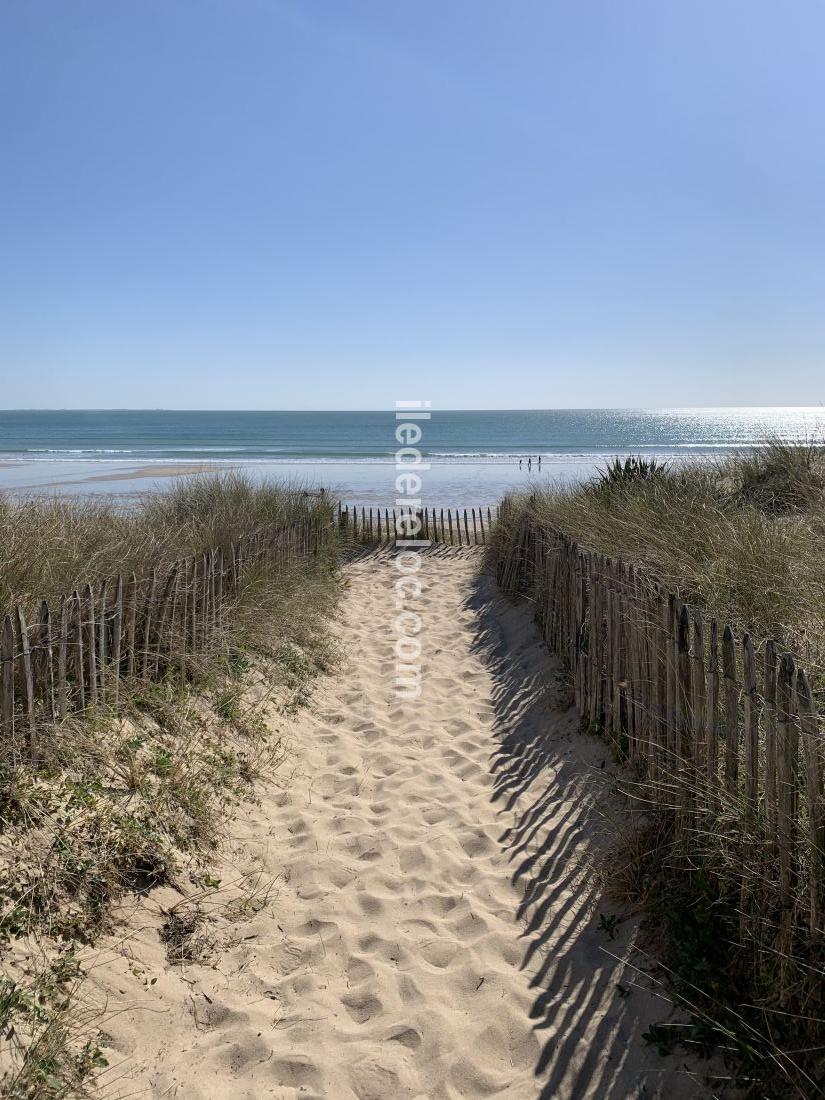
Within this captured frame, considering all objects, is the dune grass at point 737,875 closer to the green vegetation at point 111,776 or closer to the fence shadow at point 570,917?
the fence shadow at point 570,917

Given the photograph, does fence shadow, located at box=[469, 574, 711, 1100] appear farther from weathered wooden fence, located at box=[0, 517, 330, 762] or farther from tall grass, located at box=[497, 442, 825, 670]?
weathered wooden fence, located at box=[0, 517, 330, 762]

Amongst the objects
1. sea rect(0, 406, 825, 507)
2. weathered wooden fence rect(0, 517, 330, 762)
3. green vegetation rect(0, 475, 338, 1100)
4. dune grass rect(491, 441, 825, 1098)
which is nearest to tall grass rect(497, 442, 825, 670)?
dune grass rect(491, 441, 825, 1098)

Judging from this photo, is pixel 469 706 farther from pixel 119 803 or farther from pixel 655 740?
pixel 119 803

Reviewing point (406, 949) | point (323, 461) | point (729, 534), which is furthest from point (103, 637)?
point (323, 461)

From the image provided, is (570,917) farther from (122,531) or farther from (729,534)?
(122,531)

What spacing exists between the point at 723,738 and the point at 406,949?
5.66 feet

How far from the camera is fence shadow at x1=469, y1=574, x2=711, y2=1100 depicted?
2.49 meters

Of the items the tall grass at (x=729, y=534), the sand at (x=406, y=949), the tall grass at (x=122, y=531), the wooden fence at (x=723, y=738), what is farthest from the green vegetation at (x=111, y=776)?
the tall grass at (x=729, y=534)

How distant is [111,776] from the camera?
3.64 meters

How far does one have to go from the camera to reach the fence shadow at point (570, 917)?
249 centimetres

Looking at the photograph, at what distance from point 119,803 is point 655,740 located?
8.96 feet

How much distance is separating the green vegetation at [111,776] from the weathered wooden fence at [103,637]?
0.39 ft

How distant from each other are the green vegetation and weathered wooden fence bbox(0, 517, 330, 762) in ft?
0.39

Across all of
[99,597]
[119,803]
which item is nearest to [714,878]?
[119,803]
